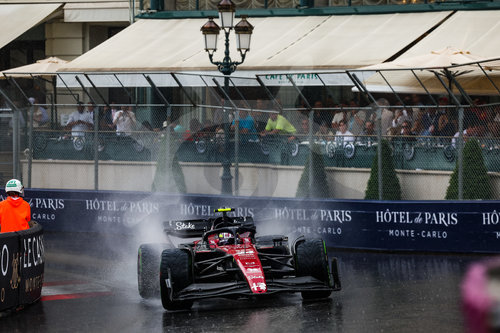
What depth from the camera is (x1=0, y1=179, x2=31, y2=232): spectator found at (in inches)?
453

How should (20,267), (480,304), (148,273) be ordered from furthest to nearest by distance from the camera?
(148,273), (20,267), (480,304)

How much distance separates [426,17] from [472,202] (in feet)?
34.5

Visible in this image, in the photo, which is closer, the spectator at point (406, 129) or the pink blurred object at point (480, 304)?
the pink blurred object at point (480, 304)

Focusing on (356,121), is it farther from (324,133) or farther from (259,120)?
(259,120)

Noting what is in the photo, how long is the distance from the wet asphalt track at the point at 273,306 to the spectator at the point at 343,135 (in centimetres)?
240

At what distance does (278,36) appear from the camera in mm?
25875

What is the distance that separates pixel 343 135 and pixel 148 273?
19.1 feet

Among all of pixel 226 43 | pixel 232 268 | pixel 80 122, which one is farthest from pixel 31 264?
pixel 226 43

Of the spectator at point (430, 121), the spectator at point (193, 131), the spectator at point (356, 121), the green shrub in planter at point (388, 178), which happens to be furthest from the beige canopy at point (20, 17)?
the spectator at point (430, 121)

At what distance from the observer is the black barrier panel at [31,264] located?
1071 centimetres

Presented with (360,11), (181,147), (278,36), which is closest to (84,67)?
(278,36)

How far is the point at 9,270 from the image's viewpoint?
10352mm

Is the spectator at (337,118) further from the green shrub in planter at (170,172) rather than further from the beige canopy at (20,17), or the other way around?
the beige canopy at (20,17)

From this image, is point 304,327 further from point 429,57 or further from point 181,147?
point 429,57
